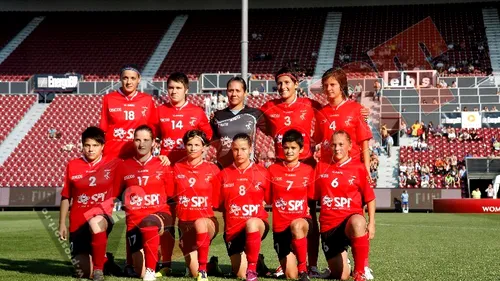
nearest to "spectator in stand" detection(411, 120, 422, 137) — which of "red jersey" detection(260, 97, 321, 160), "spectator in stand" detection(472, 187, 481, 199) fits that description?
"spectator in stand" detection(472, 187, 481, 199)

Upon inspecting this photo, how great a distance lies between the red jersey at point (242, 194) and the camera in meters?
8.01

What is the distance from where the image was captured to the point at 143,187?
813 centimetres

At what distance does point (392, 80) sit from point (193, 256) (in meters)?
28.8

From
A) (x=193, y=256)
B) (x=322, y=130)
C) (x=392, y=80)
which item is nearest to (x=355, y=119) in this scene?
(x=322, y=130)

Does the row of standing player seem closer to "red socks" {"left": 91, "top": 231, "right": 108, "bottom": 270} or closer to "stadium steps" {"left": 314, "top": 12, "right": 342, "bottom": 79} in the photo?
"red socks" {"left": 91, "top": 231, "right": 108, "bottom": 270}

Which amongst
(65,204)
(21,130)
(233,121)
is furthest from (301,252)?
(21,130)

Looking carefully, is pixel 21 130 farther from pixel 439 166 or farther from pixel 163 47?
pixel 439 166

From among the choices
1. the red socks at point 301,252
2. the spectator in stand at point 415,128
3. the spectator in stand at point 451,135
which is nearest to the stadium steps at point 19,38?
the spectator in stand at point 415,128

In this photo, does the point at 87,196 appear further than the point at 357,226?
Yes

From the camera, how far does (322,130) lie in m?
8.67

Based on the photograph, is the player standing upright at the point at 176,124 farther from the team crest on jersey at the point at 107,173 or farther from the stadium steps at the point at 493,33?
the stadium steps at the point at 493,33

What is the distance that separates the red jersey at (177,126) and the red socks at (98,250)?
1286 millimetres

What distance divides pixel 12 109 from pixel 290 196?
3164 centimetres

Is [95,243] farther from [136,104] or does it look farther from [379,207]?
[379,207]
